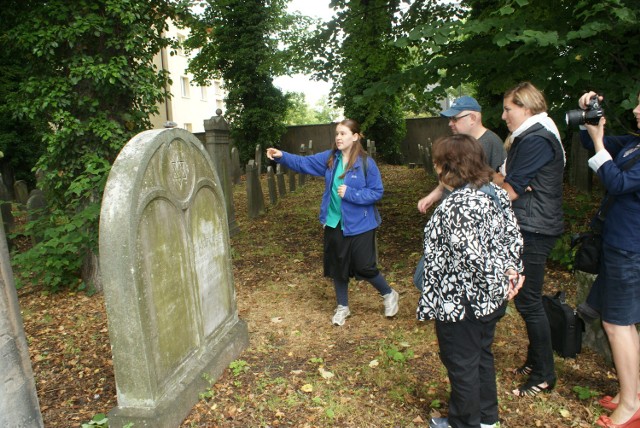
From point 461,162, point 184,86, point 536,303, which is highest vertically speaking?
point 184,86

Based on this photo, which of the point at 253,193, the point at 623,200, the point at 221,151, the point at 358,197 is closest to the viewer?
the point at 623,200

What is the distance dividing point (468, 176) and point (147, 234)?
1.87 meters

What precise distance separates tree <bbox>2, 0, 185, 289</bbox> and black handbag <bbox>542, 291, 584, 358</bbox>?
4.54m

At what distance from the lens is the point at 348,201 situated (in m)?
4.20

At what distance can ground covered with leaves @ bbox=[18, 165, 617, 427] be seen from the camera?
3150 millimetres

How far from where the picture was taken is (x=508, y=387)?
3.34 metres

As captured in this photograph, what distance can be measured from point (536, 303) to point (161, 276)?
7.91 ft

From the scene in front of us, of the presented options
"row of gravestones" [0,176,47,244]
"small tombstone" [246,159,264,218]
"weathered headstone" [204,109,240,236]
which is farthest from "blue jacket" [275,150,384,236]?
"small tombstone" [246,159,264,218]

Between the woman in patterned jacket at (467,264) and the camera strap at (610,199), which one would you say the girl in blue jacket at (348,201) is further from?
the camera strap at (610,199)

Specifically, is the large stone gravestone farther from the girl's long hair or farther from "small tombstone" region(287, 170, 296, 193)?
"small tombstone" region(287, 170, 296, 193)

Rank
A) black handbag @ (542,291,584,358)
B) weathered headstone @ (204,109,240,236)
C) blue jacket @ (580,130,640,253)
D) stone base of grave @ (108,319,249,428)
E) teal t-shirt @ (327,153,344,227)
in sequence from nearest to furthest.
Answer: blue jacket @ (580,130,640,253), stone base of grave @ (108,319,249,428), black handbag @ (542,291,584,358), teal t-shirt @ (327,153,344,227), weathered headstone @ (204,109,240,236)

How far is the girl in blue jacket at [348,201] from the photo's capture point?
418 cm

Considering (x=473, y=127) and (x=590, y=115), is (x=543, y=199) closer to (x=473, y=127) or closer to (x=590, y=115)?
(x=590, y=115)

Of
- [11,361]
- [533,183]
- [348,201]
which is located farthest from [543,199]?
[11,361]
